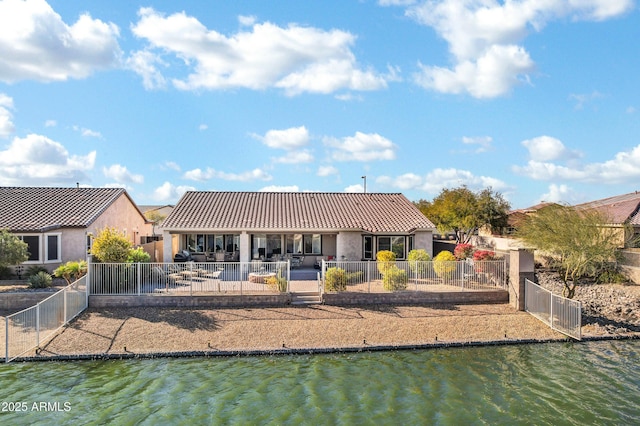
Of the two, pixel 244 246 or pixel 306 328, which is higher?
pixel 244 246

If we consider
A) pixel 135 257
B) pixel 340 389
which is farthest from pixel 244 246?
pixel 340 389

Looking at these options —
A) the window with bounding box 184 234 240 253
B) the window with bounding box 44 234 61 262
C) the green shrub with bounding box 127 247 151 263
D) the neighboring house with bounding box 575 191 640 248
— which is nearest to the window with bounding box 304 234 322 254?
the window with bounding box 184 234 240 253

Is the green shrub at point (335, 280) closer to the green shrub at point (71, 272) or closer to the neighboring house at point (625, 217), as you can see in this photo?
the green shrub at point (71, 272)

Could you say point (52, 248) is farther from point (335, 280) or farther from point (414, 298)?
point (414, 298)

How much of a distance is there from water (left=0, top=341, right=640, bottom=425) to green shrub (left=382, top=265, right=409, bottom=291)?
4991 millimetres

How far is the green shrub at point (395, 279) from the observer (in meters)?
21.1

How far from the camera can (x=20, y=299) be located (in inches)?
787

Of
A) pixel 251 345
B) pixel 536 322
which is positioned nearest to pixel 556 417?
pixel 536 322

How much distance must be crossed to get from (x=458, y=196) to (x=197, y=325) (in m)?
31.2

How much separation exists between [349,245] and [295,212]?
467 centimetres

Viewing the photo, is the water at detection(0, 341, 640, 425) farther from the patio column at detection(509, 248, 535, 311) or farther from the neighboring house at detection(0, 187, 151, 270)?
the neighboring house at detection(0, 187, 151, 270)

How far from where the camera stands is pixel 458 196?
4316 centimetres

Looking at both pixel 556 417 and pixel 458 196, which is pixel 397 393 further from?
pixel 458 196

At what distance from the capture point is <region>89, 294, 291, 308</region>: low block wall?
19.9 meters
